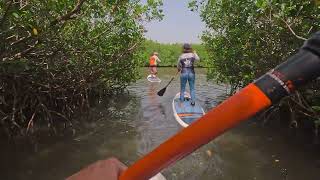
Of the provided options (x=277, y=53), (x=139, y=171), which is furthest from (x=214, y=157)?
(x=139, y=171)

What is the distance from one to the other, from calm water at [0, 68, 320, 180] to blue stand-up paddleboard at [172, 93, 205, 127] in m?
0.27

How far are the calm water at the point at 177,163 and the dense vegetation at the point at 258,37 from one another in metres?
0.86

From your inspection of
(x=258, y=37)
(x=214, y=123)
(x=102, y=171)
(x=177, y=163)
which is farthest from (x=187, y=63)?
(x=214, y=123)

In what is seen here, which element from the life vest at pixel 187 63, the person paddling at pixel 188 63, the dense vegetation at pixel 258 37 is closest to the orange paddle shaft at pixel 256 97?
the dense vegetation at pixel 258 37

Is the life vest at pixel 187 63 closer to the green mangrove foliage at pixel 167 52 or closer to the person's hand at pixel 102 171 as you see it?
the person's hand at pixel 102 171

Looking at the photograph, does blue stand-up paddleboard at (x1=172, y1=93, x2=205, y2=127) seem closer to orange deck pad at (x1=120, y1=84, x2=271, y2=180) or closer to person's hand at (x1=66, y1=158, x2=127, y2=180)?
person's hand at (x1=66, y1=158, x2=127, y2=180)

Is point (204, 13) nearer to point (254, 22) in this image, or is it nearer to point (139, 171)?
point (254, 22)

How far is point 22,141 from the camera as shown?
26.2ft

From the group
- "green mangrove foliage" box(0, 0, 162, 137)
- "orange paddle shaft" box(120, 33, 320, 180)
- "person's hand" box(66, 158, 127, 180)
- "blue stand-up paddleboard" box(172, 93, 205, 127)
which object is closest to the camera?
"orange paddle shaft" box(120, 33, 320, 180)

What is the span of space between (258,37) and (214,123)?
8796mm

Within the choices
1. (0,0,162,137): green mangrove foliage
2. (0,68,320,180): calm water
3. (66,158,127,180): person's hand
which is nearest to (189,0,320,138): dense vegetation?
(0,68,320,180): calm water

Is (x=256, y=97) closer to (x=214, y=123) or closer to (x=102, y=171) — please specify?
(x=214, y=123)

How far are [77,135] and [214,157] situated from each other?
3383mm

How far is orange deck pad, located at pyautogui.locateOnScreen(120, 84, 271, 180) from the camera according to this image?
95 cm
